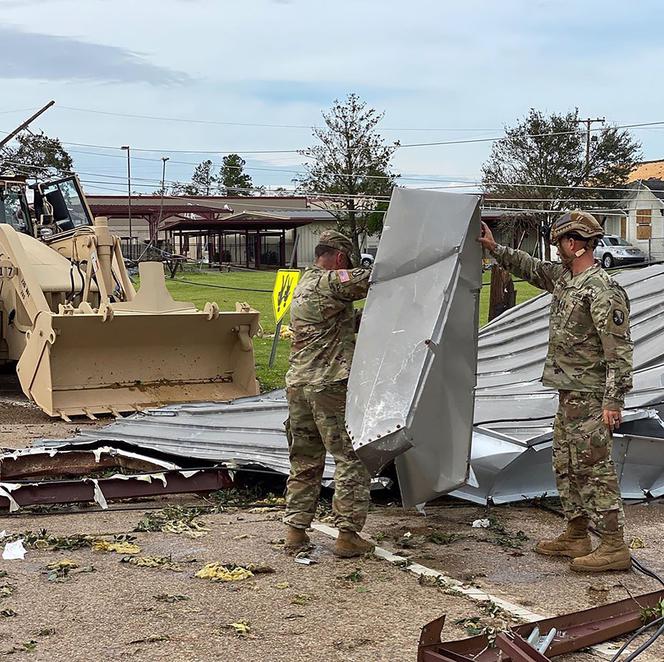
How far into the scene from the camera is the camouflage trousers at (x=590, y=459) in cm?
564

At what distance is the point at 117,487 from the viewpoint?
6.93m

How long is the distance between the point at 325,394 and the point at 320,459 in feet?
1.45

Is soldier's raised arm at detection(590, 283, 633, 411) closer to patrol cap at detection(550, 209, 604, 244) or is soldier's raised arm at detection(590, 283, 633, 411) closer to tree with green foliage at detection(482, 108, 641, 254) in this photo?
patrol cap at detection(550, 209, 604, 244)

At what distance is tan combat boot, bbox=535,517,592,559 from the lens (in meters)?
5.84

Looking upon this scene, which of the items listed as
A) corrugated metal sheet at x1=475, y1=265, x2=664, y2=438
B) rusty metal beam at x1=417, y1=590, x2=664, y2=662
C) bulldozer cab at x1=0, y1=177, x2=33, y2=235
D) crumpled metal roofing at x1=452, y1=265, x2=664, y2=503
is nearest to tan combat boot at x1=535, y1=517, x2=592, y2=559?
rusty metal beam at x1=417, y1=590, x2=664, y2=662

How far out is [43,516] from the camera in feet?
22.1

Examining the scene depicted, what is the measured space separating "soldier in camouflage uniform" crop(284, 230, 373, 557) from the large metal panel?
22cm

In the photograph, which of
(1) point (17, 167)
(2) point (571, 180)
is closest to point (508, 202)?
(2) point (571, 180)

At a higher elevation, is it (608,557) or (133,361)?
(133,361)

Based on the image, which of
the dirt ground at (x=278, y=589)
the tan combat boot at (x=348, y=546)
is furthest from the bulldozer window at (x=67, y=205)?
the tan combat boot at (x=348, y=546)

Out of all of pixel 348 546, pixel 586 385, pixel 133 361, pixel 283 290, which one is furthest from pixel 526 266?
pixel 283 290

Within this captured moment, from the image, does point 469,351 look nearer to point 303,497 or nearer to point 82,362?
point 303,497

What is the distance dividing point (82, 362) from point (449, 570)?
236 inches

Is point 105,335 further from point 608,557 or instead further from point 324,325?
point 608,557
